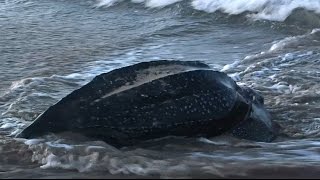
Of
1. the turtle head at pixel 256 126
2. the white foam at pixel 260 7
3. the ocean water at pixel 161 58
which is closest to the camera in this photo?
the ocean water at pixel 161 58

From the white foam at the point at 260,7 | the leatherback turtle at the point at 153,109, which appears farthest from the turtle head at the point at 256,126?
the white foam at the point at 260,7

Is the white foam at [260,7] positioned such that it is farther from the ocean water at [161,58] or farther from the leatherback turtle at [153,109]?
the leatherback turtle at [153,109]

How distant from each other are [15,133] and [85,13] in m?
6.31

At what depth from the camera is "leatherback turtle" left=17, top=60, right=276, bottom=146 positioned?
3.64m

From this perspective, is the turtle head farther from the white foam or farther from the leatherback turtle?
the white foam

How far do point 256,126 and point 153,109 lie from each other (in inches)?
30.2

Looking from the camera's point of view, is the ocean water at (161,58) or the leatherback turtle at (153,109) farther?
the leatherback turtle at (153,109)

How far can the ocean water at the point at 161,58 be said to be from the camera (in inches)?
129

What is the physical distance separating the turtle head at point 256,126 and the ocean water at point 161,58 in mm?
94

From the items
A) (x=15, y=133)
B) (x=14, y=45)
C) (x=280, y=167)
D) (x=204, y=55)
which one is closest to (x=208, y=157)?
(x=280, y=167)

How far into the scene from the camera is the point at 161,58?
669cm

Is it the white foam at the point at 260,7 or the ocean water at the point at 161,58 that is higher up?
the white foam at the point at 260,7

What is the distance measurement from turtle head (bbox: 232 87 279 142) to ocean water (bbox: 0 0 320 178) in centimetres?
9

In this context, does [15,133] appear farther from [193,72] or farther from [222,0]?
[222,0]
